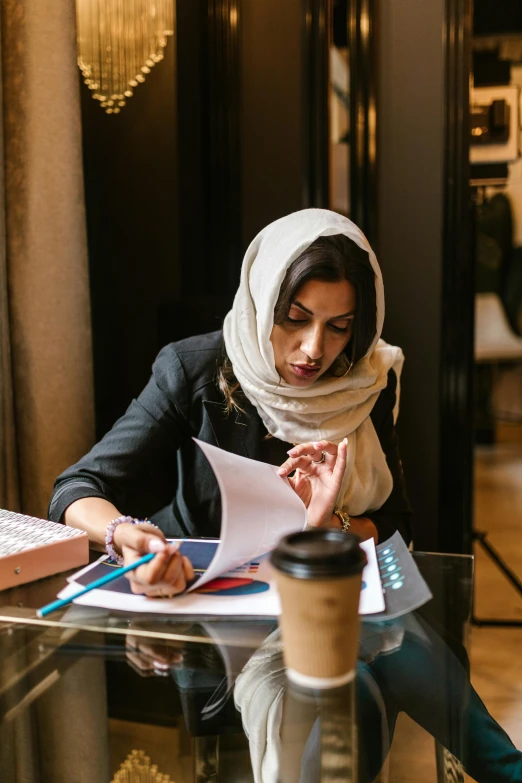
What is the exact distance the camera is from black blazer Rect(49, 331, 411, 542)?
4.35 ft

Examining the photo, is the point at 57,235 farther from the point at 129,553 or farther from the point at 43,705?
the point at 43,705

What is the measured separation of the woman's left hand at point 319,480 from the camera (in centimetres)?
111

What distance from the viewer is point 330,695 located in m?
0.67

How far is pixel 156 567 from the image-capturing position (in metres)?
0.85

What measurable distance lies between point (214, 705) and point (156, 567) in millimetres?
193

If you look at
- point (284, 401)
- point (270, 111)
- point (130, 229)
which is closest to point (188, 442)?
point (284, 401)

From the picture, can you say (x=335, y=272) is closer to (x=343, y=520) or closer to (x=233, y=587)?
(x=343, y=520)

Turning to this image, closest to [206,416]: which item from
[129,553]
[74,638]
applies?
[129,553]

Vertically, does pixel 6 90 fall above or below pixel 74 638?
above

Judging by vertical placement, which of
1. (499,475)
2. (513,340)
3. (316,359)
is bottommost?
(499,475)

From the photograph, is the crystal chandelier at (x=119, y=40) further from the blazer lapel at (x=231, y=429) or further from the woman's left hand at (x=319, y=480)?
the woman's left hand at (x=319, y=480)

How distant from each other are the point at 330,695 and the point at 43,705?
26cm

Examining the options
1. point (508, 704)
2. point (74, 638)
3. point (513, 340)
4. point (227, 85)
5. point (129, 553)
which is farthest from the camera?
point (513, 340)

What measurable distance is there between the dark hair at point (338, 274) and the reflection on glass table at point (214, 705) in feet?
1.90
